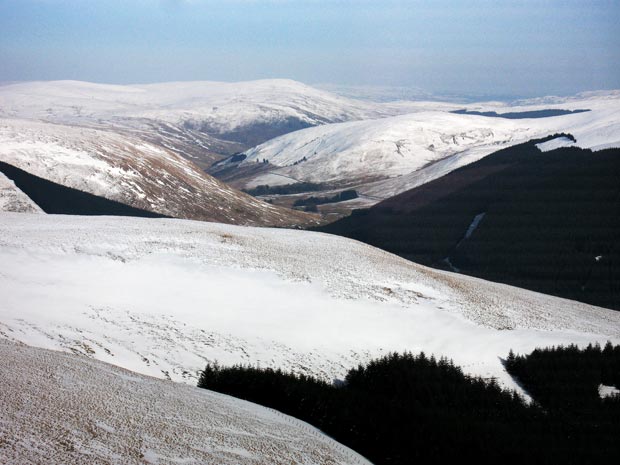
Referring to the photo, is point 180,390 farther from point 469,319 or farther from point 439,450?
point 469,319

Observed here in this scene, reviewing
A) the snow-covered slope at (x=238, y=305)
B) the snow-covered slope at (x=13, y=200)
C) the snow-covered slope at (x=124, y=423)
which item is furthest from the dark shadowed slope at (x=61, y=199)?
the snow-covered slope at (x=124, y=423)

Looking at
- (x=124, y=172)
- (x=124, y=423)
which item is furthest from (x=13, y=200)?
(x=124, y=423)

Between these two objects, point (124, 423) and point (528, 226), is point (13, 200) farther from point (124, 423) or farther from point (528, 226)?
point (124, 423)

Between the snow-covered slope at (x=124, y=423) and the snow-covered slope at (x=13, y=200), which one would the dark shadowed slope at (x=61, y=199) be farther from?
the snow-covered slope at (x=124, y=423)

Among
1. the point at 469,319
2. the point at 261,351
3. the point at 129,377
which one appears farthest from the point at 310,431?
the point at 469,319

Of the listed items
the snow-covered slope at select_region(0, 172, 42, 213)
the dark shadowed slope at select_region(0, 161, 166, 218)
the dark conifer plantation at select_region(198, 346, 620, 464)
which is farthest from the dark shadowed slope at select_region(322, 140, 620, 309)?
the snow-covered slope at select_region(0, 172, 42, 213)

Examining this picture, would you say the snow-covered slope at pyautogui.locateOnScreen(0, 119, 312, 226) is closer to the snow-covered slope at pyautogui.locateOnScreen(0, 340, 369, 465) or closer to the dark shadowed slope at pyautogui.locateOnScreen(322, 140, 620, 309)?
the dark shadowed slope at pyautogui.locateOnScreen(322, 140, 620, 309)
